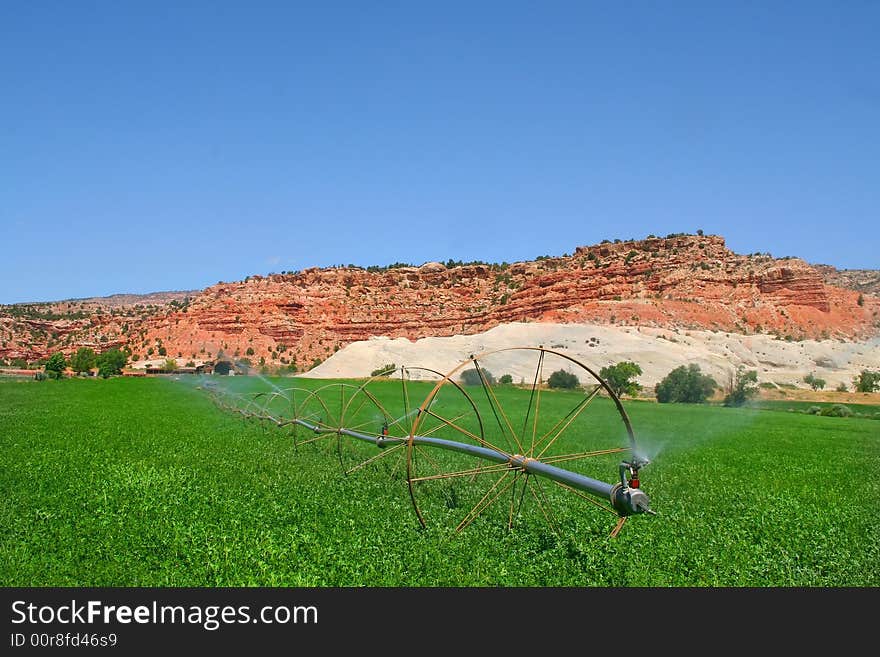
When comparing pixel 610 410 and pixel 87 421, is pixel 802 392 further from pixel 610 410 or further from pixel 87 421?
pixel 87 421

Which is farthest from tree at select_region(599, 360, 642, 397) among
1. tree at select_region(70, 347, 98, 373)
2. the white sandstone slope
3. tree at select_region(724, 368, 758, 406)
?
tree at select_region(70, 347, 98, 373)

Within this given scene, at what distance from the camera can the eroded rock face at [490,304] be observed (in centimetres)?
7281

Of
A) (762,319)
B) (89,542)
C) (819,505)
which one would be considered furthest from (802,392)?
(89,542)

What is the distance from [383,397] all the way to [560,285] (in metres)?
50.2

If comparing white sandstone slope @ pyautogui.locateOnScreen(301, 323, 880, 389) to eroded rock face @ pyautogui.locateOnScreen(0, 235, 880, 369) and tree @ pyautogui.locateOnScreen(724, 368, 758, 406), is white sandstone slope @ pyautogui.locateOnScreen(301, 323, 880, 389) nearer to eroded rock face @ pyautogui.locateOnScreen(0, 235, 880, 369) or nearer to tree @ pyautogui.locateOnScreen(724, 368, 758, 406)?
tree @ pyautogui.locateOnScreen(724, 368, 758, 406)

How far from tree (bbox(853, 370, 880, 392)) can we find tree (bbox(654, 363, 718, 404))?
16005 mm

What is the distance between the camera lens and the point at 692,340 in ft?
197

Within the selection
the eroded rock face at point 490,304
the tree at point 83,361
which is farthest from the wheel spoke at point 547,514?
the tree at point 83,361

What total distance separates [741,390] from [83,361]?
197 feet

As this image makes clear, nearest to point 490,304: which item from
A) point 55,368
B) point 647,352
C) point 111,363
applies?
point 647,352

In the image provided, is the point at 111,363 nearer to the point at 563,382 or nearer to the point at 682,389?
the point at 563,382

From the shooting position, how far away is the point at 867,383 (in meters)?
47.3

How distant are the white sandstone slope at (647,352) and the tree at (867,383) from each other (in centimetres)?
248

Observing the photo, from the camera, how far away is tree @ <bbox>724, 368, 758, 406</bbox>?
4097 cm
